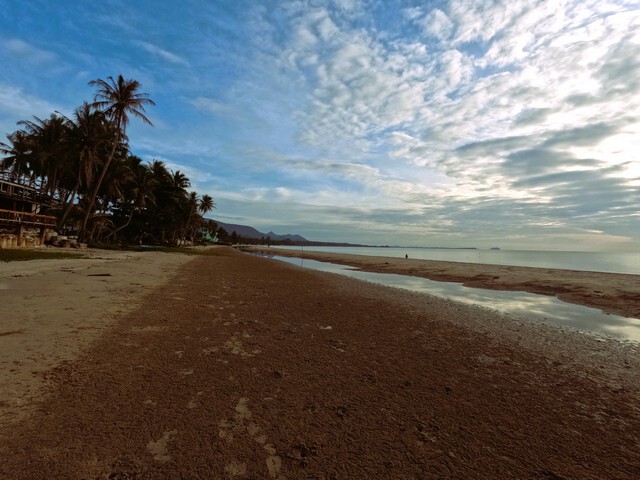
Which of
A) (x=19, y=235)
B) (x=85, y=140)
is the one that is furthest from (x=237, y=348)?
(x=85, y=140)

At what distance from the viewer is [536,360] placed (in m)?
6.25

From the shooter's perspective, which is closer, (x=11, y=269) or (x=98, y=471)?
(x=98, y=471)

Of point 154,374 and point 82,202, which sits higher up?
point 82,202

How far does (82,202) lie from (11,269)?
38.0 meters

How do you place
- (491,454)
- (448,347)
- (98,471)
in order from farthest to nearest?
(448,347) → (491,454) → (98,471)

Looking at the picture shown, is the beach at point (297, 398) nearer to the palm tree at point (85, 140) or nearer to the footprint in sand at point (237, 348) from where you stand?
the footprint in sand at point (237, 348)

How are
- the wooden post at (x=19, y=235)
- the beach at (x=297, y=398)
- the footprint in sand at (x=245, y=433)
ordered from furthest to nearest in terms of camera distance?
the wooden post at (x=19, y=235) → the beach at (x=297, y=398) → the footprint in sand at (x=245, y=433)

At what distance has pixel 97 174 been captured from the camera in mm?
41188

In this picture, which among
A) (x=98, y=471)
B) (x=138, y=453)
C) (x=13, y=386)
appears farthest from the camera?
(x=13, y=386)

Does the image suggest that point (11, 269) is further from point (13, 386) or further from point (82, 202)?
point (82, 202)

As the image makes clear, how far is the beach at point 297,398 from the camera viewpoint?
2.87 meters

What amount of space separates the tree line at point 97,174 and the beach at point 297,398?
31.9 meters

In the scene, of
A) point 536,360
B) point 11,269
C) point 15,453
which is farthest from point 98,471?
point 11,269

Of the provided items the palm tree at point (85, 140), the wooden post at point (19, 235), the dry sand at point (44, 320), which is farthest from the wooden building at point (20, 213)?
the dry sand at point (44, 320)
